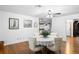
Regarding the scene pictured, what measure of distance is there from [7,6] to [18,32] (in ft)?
1.93

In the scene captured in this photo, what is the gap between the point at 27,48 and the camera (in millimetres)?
2604

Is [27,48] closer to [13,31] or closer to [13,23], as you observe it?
[13,31]

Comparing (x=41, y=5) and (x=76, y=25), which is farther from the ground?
(x=41, y=5)

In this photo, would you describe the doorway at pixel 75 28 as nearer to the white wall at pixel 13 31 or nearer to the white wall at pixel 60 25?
the white wall at pixel 60 25

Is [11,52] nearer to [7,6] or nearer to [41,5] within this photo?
[7,6]

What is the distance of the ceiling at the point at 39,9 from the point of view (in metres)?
2.51

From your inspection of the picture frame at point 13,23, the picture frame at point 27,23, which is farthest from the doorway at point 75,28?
the picture frame at point 13,23

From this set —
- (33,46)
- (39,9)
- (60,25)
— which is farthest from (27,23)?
(60,25)

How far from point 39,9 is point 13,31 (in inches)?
28.6

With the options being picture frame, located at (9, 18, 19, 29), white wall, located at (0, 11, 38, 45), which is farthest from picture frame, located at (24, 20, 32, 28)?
picture frame, located at (9, 18, 19, 29)

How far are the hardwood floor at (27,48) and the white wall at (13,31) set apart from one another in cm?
11

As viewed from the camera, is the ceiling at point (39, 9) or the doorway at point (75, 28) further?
the doorway at point (75, 28)
